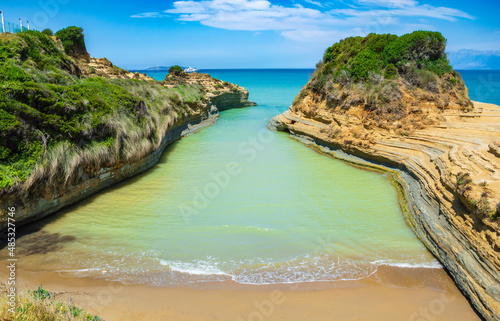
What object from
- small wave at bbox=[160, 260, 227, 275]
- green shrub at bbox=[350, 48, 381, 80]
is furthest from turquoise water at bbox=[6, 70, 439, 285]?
green shrub at bbox=[350, 48, 381, 80]

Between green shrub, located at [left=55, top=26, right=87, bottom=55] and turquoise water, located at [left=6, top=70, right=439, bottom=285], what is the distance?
17.6 meters

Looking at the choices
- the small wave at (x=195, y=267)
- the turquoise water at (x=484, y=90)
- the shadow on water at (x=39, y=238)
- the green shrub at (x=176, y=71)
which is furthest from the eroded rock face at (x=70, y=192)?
the turquoise water at (x=484, y=90)

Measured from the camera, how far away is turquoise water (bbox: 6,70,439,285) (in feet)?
19.7

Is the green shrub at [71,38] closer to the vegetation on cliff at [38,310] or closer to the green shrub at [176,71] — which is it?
the green shrub at [176,71]

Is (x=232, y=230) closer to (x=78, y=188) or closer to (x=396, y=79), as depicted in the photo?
(x=78, y=188)

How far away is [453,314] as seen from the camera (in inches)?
198

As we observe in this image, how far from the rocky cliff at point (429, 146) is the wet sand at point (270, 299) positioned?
667mm

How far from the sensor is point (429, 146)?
32.9 ft

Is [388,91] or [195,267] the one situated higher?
[388,91]

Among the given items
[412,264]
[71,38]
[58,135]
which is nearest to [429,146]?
[412,264]

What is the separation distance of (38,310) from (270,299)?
360 cm

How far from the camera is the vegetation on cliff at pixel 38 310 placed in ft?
12.8

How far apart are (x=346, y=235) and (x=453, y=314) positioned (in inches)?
102

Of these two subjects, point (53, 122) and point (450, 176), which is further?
point (53, 122)
